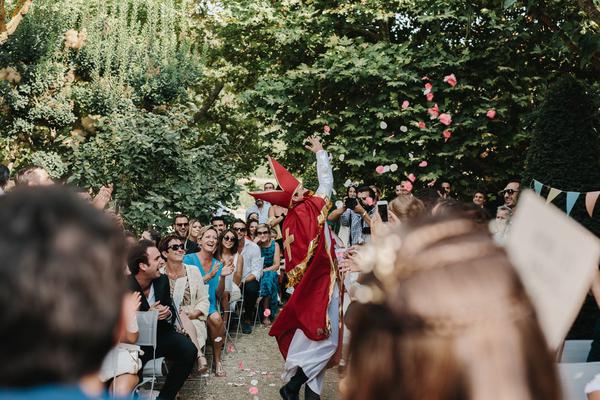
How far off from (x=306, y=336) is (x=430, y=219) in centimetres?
472

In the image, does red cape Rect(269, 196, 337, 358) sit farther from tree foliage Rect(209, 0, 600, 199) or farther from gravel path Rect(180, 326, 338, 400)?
tree foliage Rect(209, 0, 600, 199)

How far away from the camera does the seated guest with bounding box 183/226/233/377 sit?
711 cm

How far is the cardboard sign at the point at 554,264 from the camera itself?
3.59 feet

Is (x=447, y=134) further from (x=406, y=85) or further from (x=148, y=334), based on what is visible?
(x=148, y=334)

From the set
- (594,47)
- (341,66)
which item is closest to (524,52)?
(341,66)

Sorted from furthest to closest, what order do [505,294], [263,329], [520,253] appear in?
1. [263,329]
2. [520,253]
3. [505,294]

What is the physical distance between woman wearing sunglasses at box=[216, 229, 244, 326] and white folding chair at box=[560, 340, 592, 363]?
14.6 feet

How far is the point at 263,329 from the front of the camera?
31.3 ft

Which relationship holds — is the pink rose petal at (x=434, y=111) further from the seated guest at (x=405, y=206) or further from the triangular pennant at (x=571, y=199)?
the seated guest at (x=405, y=206)

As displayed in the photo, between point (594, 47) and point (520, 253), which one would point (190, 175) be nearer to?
point (594, 47)

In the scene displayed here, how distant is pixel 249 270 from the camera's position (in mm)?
9531

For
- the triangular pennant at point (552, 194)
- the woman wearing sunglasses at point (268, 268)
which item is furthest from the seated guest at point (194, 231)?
the triangular pennant at point (552, 194)

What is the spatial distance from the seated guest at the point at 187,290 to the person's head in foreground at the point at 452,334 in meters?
5.35

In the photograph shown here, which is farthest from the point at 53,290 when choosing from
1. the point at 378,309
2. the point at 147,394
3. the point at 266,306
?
the point at 266,306
